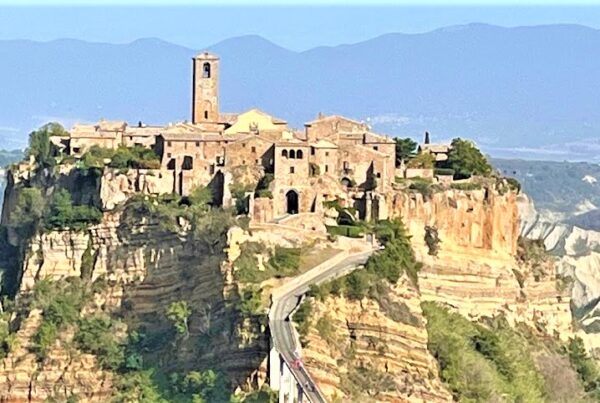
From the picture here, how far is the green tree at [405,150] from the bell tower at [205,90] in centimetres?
410

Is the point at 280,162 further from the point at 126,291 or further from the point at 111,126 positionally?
the point at 111,126

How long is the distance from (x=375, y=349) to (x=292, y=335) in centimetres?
268

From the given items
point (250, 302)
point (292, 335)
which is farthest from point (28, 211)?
point (292, 335)

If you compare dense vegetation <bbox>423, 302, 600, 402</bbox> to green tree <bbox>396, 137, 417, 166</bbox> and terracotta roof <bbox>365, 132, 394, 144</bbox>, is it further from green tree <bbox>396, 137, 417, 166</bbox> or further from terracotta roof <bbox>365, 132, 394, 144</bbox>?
green tree <bbox>396, 137, 417, 166</bbox>

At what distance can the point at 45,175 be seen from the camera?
168 feet

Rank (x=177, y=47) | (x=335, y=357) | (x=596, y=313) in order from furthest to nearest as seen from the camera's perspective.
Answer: (x=177, y=47) < (x=596, y=313) < (x=335, y=357)

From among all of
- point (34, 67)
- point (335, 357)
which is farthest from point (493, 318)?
point (34, 67)

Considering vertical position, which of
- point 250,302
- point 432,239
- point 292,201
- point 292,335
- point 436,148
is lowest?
point 292,335

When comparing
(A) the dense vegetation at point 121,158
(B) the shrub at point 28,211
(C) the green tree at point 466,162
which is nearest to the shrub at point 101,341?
(A) the dense vegetation at point 121,158

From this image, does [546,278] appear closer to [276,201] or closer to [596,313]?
[276,201]

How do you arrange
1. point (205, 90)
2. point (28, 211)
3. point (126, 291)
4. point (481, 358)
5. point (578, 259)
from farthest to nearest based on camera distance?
point (578, 259)
point (205, 90)
point (28, 211)
point (481, 358)
point (126, 291)

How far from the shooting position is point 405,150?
5150 centimetres

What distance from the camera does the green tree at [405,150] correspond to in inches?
2003

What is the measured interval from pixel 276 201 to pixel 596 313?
1129 inches
